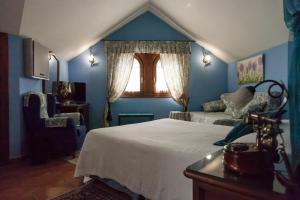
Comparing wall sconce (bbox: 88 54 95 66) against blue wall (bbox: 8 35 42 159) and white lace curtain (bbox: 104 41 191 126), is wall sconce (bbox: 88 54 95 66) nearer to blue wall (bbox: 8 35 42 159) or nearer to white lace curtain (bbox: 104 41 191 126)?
white lace curtain (bbox: 104 41 191 126)

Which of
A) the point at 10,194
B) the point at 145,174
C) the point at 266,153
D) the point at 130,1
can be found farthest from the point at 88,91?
the point at 266,153

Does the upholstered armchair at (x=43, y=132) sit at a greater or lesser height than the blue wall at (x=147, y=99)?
lesser

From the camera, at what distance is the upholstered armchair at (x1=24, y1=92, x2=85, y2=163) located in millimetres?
3316

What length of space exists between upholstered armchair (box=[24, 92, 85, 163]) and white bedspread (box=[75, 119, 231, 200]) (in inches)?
49.1

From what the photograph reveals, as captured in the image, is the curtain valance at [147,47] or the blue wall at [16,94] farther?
the curtain valance at [147,47]

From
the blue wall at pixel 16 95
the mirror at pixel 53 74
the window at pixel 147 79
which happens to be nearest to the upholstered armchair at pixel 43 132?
the blue wall at pixel 16 95

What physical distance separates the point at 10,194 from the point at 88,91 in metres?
3.25

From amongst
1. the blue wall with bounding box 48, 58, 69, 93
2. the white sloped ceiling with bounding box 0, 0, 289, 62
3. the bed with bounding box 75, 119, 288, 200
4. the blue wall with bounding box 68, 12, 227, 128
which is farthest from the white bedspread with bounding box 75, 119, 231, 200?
the blue wall with bounding box 68, 12, 227, 128

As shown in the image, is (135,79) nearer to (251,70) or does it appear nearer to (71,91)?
(71,91)

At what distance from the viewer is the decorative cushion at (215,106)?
487cm

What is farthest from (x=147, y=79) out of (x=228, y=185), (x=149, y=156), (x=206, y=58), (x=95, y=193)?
(x=228, y=185)

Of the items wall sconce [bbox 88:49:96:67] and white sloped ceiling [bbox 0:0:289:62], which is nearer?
white sloped ceiling [bbox 0:0:289:62]

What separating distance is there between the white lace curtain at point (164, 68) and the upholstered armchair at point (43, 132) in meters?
1.78

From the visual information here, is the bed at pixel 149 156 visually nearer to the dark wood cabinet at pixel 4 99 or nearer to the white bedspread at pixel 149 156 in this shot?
the white bedspread at pixel 149 156
